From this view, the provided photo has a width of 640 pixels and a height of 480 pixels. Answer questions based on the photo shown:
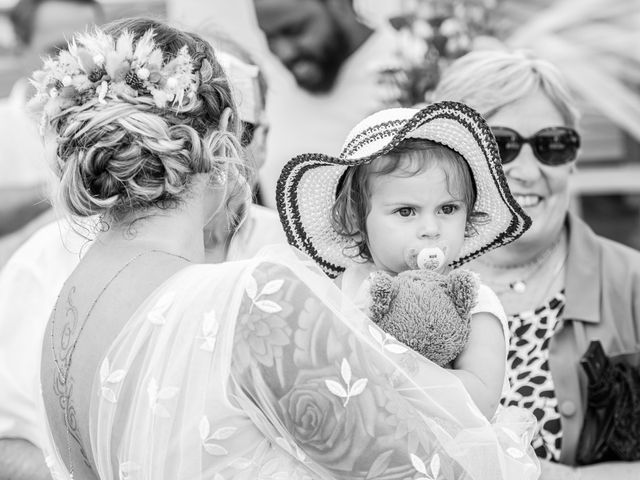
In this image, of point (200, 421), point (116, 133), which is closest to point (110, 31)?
point (116, 133)

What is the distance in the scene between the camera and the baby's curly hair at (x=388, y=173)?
217cm

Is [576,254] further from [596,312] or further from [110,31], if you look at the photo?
[110,31]

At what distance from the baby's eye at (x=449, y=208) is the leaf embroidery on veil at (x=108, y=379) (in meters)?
0.88

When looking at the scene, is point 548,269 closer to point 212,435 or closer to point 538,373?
point 538,373

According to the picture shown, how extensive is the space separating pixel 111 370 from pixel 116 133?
0.45 meters

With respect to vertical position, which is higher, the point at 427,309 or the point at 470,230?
the point at 427,309

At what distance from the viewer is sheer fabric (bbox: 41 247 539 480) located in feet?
5.24

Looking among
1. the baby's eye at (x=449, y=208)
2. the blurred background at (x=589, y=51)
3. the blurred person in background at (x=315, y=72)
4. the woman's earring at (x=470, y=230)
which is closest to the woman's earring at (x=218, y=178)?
the baby's eye at (x=449, y=208)

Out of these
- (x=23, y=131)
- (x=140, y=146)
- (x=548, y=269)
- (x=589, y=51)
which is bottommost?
(x=23, y=131)

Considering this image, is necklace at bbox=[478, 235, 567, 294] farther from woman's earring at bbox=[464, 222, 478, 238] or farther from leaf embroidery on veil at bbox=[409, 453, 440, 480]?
leaf embroidery on veil at bbox=[409, 453, 440, 480]

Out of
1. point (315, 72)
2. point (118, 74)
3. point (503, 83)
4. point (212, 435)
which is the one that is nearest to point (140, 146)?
point (118, 74)

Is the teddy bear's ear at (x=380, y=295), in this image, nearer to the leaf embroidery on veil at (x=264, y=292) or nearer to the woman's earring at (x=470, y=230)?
the leaf embroidery on veil at (x=264, y=292)

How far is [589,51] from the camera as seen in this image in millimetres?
5109

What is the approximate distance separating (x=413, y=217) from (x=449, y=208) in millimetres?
107
